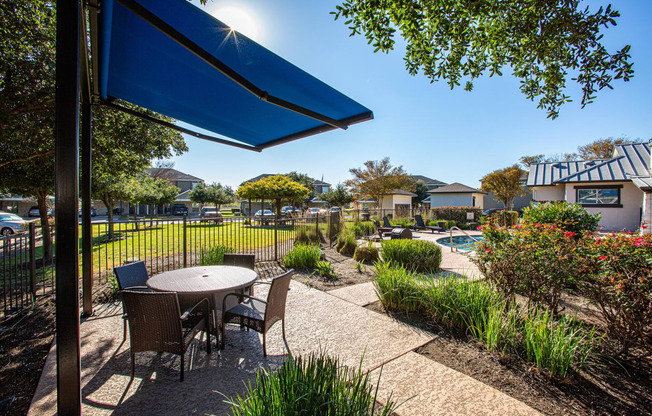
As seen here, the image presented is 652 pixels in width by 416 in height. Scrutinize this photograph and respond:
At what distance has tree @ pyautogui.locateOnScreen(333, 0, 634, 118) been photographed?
342cm

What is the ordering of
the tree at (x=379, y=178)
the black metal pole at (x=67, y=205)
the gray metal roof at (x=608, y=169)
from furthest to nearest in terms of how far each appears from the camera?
the tree at (x=379, y=178) → the gray metal roof at (x=608, y=169) → the black metal pole at (x=67, y=205)

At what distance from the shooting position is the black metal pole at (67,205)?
1.53 meters

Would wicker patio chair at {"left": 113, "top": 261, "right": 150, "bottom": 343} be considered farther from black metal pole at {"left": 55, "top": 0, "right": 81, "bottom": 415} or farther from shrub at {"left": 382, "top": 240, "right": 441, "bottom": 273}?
shrub at {"left": 382, "top": 240, "right": 441, "bottom": 273}

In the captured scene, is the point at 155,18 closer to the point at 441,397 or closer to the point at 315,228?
the point at 441,397

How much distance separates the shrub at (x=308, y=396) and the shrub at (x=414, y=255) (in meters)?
5.14

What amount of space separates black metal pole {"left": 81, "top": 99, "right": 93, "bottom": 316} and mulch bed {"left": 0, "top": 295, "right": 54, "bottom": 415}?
525mm

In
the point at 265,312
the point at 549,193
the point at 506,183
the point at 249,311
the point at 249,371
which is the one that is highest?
the point at 506,183

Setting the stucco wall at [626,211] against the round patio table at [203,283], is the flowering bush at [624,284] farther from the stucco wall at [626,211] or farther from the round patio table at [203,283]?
the stucco wall at [626,211]

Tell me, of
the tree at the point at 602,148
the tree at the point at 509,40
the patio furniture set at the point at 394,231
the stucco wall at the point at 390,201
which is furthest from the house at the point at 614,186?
the tree at the point at 602,148

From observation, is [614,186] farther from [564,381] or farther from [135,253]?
[135,253]

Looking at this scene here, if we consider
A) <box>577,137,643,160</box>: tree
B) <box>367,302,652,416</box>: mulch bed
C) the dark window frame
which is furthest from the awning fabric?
<box>577,137,643,160</box>: tree

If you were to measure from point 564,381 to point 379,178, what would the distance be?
2435 cm

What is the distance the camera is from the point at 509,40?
4.26 m

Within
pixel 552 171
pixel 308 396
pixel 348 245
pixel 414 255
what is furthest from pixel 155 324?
pixel 552 171
